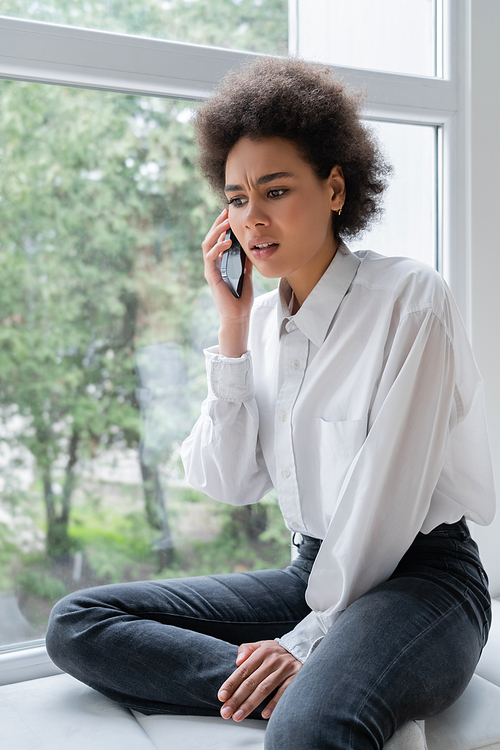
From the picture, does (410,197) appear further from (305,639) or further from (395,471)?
(305,639)

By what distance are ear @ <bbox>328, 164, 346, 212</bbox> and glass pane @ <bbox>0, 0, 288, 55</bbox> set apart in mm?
533

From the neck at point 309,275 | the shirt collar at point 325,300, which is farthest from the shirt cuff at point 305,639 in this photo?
the neck at point 309,275

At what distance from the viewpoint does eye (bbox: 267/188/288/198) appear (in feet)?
4.26

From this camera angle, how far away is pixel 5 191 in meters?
1.52

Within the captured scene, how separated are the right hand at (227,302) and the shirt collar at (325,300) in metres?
0.15

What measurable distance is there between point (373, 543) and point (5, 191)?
43.8 inches

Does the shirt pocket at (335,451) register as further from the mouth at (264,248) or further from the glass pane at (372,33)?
the glass pane at (372,33)

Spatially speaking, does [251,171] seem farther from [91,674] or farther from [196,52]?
[91,674]

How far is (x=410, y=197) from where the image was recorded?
75.8 inches

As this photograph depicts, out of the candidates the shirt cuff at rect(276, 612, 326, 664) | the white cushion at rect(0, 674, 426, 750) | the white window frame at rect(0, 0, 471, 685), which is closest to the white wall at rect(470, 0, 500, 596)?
the white window frame at rect(0, 0, 471, 685)

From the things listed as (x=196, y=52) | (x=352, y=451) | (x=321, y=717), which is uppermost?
(x=196, y=52)

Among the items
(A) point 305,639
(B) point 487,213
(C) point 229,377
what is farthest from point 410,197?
(A) point 305,639

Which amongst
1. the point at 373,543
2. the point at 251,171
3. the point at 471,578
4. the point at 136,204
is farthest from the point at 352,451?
the point at 136,204

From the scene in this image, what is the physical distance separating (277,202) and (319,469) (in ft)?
1.76
